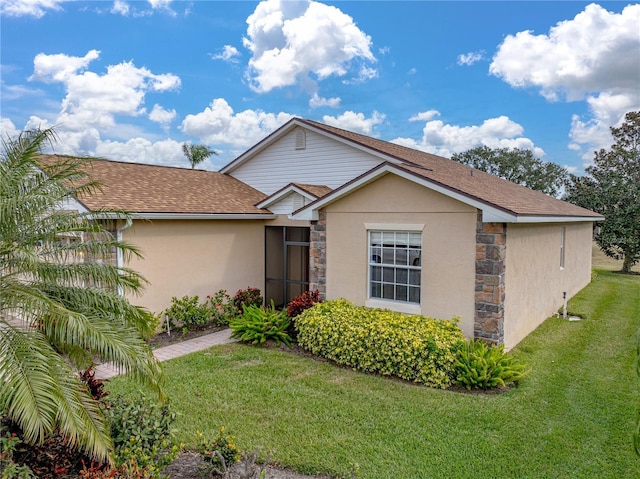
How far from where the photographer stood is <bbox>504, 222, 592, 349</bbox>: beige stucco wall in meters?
9.06

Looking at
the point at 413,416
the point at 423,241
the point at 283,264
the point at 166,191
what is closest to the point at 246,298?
the point at 283,264

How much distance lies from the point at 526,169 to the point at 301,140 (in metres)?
37.2

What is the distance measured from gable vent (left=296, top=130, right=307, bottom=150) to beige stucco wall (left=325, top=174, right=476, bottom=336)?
5172mm

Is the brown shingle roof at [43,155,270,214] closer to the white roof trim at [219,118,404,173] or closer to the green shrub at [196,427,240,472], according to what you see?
the white roof trim at [219,118,404,173]

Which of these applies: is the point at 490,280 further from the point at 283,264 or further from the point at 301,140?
the point at 301,140

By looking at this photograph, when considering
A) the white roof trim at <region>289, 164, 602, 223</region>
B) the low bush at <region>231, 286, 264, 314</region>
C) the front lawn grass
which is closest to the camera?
the front lawn grass

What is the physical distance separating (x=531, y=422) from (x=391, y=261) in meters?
4.52

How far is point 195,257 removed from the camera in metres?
12.1

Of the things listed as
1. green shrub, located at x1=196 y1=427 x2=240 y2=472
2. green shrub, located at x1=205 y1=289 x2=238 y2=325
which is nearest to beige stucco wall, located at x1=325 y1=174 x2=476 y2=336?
green shrub, located at x1=205 y1=289 x2=238 y2=325

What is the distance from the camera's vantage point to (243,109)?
66.4 feet

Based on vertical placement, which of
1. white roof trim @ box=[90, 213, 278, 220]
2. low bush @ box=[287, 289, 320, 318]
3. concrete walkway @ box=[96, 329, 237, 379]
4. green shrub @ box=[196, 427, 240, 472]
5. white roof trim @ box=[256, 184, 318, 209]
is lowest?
concrete walkway @ box=[96, 329, 237, 379]

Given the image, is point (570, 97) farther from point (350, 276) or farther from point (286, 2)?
point (350, 276)

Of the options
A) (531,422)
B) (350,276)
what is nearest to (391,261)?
(350,276)

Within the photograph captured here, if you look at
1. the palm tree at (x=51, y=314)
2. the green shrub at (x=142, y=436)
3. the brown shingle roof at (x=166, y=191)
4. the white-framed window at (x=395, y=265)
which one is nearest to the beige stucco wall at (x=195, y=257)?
the brown shingle roof at (x=166, y=191)
